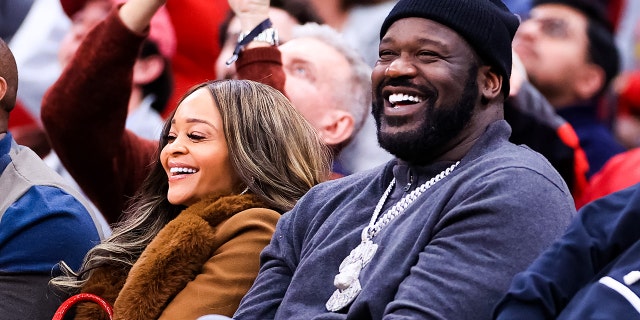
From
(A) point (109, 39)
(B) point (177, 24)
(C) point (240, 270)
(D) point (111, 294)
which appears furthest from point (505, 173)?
(B) point (177, 24)

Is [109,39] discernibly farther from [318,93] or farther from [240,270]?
[240,270]

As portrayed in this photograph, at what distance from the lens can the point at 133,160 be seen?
5121mm

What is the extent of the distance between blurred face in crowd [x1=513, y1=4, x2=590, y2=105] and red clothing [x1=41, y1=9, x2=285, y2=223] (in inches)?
65.1

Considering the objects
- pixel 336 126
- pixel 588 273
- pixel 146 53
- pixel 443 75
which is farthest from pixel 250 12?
pixel 588 273

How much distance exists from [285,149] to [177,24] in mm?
2728

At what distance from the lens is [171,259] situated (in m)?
3.78

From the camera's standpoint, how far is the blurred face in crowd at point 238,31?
18.4 ft

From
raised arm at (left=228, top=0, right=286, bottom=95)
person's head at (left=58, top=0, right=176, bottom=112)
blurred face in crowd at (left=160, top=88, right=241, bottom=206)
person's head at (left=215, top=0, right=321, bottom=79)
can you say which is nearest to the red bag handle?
blurred face in crowd at (left=160, top=88, right=241, bottom=206)

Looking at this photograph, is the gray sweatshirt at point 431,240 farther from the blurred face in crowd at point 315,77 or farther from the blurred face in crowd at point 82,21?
the blurred face in crowd at point 82,21

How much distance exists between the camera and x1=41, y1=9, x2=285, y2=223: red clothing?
4.78m

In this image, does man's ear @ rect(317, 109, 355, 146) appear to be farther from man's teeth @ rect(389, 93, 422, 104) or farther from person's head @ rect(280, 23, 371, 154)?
man's teeth @ rect(389, 93, 422, 104)

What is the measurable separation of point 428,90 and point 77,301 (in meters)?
1.46

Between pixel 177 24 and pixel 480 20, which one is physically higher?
pixel 480 20

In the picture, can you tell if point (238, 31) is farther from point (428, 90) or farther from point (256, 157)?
point (428, 90)
